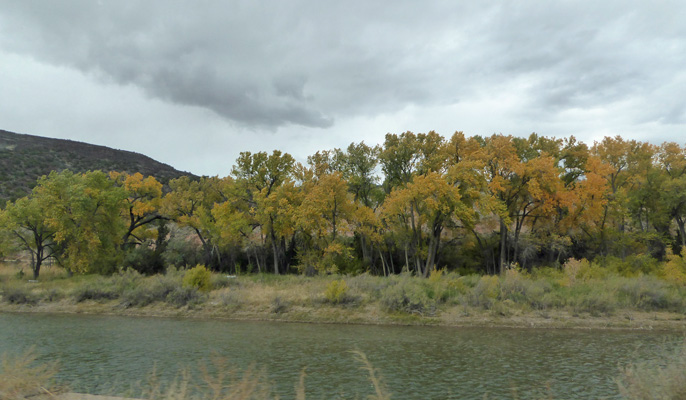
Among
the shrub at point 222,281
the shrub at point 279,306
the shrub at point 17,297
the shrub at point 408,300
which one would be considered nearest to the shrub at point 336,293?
the shrub at point 408,300

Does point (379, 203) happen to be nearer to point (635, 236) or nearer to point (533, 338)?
point (635, 236)

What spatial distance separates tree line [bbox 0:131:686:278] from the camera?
41531 millimetres

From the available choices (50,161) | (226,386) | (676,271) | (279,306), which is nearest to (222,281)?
(279,306)

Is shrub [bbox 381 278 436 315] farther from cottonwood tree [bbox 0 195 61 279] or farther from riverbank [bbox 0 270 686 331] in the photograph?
cottonwood tree [bbox 0 195 61 279]

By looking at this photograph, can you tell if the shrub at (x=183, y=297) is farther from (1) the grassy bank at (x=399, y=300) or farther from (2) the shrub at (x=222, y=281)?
(2) the shrub at (x=222, y=281)

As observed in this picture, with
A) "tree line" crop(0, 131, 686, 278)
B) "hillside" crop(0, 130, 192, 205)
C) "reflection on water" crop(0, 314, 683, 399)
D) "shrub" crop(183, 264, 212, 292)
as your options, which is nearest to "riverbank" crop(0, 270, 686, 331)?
"shrub" crop(183, 264, 212, 292)

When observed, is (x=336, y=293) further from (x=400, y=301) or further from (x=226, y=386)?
(x=226, y=386)

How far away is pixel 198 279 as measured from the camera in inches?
1436

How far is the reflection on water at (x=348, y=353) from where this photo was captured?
1417 cm

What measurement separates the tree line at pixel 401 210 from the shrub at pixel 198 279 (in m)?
10.6

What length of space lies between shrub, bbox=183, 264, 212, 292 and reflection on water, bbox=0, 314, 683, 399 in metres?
6.21

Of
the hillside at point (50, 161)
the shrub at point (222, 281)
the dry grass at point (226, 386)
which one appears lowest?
the shrub at point (222, 281)

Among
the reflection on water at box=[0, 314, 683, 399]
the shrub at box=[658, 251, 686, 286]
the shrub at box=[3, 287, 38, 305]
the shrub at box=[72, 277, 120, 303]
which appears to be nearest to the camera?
the reflection on water at box=[0, 314, 683, 399]

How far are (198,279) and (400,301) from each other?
687 inches
